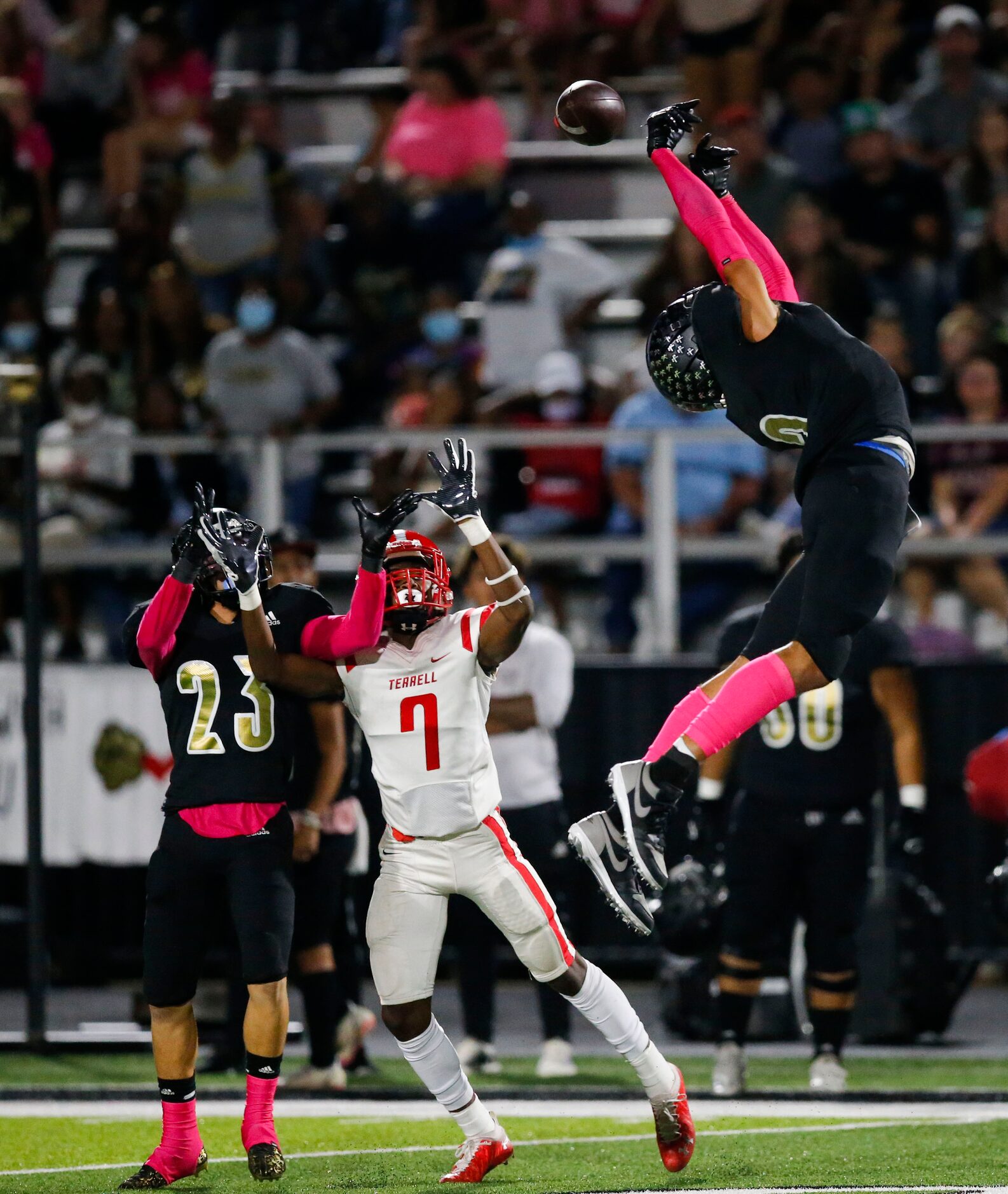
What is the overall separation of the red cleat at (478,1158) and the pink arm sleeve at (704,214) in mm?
2612

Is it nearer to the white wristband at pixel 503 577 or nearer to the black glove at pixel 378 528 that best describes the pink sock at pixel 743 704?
the white wristband at pixel 503 577

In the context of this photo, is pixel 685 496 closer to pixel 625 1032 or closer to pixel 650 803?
pixel 625 1032

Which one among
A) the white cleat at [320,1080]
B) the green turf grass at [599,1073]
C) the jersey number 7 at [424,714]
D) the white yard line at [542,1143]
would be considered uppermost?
the jersey number 7 at [424,714]

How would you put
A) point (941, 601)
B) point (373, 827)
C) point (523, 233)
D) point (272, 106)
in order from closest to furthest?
1. point (373, 827)
2. point (941, 601)
3. point (523, 233)
4. point (272, 106)

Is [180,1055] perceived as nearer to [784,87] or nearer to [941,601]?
[941,601]

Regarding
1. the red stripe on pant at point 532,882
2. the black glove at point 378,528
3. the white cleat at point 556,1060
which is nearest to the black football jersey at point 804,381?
the black glove at point 378,528

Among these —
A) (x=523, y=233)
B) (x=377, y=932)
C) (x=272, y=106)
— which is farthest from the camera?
(x=272, y=106)

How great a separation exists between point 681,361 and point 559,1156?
255 cm

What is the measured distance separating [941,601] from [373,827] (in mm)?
3214

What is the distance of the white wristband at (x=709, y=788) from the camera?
8.61 metres

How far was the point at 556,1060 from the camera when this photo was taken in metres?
8.77

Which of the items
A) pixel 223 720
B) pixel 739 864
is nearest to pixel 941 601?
pixel 739 864

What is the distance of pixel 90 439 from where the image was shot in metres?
11.2

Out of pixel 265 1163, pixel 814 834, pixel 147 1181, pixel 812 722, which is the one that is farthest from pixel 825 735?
pixel 147 1181
